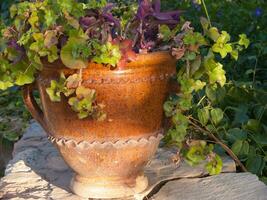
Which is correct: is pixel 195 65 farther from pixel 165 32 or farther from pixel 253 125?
pixel 253 125

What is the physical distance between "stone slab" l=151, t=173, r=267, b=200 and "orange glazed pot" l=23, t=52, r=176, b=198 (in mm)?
206

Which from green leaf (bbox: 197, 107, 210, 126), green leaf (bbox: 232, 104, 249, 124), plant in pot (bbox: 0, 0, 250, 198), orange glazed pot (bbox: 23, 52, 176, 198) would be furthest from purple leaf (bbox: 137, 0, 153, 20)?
green leaf (bbox: 232, 104, 249, 124)

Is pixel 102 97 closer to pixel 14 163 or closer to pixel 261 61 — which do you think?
pixel 14 163

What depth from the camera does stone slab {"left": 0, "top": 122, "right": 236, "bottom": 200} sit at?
233 centimetres

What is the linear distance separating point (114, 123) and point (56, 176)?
22.3 inches

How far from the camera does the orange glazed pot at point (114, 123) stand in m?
1.98

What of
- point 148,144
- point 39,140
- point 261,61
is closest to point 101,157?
point 148,144

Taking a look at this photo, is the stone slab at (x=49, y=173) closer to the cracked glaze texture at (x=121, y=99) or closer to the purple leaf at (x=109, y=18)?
the cracked glaze texture at (x=121, y=99)

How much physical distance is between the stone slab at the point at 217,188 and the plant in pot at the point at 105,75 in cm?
12

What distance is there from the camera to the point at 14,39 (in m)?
2.12

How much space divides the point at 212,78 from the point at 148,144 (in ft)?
0.98

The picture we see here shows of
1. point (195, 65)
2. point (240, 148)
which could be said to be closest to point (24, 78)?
point (195, 65)

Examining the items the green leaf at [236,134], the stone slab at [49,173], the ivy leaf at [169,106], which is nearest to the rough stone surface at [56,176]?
the stone slab at [49,173]

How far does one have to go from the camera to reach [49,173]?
2.53 metres
